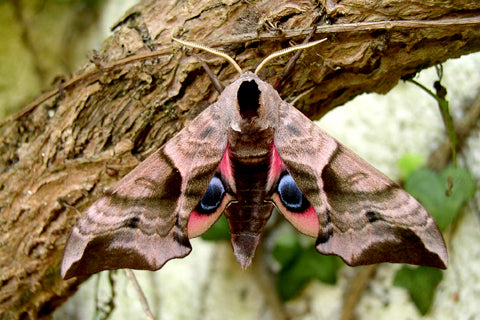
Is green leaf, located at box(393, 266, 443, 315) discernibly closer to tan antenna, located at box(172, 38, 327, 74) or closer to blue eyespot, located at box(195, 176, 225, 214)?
blue eyespot, located at box(195, 176, 225, 214)

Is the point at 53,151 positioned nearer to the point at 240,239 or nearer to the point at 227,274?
the point at 240,239

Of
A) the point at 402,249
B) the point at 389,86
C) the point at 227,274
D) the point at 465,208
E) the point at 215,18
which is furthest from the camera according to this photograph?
the point at 227,274

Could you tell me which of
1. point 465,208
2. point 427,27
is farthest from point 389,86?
point 465,208

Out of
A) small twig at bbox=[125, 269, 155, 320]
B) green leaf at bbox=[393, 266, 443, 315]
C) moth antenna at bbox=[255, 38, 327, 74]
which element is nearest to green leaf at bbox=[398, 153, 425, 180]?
green leaf at bbox=[393, 266, 443, 315]

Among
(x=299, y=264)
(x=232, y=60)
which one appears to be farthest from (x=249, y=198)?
(x=299, y=264)

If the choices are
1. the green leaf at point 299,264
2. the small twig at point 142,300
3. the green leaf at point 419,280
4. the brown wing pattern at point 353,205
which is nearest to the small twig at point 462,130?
the green leaf at point 419,280

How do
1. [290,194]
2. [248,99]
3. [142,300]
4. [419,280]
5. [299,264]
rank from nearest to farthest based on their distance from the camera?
[248,99], [290,194], [142,300], [419,280], [299,264]

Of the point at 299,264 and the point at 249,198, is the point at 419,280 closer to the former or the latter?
the point at 299,264
